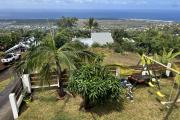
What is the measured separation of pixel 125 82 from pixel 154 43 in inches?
1061

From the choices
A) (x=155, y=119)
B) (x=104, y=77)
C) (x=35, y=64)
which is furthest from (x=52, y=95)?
(x=155, y=119)

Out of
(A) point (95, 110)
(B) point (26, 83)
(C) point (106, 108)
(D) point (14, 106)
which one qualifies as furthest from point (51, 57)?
(C) point (106, 108)

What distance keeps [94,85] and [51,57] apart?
286 cm

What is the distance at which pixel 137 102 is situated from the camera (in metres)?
11.1

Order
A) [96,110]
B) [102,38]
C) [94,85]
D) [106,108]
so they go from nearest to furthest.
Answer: [94,85] → [96,110] → [106,108] → [102,38]

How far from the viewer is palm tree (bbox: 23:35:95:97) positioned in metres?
10.5

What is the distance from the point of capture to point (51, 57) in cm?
1081

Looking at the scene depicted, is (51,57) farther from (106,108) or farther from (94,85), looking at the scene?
(106,108)

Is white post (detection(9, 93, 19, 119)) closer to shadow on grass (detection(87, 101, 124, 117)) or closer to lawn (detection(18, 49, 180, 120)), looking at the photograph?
lawn (detection(18, 49, 180, 120))

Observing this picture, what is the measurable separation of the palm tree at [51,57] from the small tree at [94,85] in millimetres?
854

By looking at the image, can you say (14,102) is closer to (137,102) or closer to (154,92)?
(137,102)

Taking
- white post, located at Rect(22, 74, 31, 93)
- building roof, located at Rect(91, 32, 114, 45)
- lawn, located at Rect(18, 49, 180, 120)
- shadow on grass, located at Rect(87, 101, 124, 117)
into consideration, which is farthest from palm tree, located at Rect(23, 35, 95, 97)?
building roof, located at Rect(91, 32, 114, 45)

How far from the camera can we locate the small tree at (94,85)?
924 centimetres

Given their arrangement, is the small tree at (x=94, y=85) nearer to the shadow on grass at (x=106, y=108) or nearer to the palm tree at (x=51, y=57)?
the shadow on grass at (x=106, y=108)
